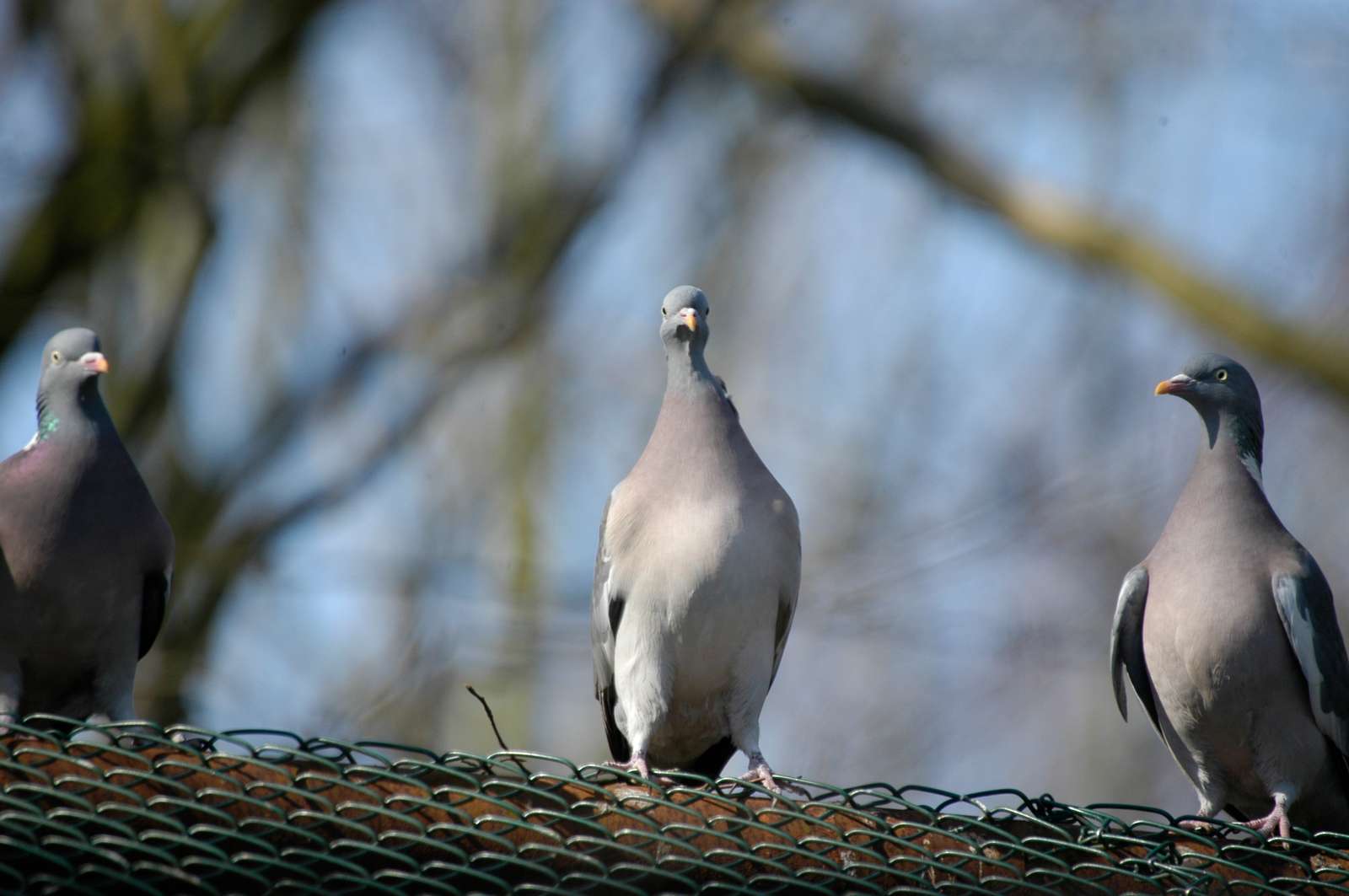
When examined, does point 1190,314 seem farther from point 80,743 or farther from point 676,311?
point 80,743

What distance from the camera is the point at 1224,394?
570 cm

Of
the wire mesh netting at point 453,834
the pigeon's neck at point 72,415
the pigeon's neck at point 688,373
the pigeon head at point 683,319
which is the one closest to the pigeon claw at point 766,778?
the wire mesh netting at point 453,834

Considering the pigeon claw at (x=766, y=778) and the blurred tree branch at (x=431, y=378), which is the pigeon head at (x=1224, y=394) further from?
the blurred tree branch at (x=431, y=378)

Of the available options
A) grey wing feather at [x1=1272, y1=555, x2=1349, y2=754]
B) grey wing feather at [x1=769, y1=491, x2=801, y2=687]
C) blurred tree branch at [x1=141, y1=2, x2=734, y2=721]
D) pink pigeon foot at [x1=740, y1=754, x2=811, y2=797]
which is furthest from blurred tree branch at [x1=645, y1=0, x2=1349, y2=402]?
pink pigeon foot at [x1=740, y1=754, x2=811, y2=797]

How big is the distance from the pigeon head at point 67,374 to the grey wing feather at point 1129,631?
3481 millimetres

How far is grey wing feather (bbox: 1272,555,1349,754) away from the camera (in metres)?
5.37

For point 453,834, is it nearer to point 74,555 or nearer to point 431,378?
point 74,555

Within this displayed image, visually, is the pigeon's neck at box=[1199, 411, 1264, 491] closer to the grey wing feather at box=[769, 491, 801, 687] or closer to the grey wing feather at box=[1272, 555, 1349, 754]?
the grey wing feather at box=[1272, 555, 1349, 754]

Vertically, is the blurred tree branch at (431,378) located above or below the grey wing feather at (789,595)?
above

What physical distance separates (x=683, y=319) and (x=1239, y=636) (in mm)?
2128

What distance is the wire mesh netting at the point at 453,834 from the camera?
10.1 ft

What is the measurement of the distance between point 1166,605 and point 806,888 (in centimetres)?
252

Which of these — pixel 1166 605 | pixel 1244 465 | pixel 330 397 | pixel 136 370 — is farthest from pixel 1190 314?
pixel 136 370

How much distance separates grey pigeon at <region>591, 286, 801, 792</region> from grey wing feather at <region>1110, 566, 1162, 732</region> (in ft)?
3.99
